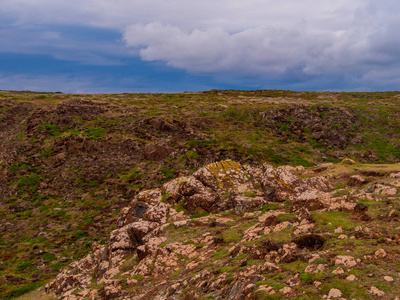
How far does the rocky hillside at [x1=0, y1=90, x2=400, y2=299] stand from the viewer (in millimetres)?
30500

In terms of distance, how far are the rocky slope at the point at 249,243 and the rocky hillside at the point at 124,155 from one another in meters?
0.71

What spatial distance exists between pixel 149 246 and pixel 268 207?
35.6 feet

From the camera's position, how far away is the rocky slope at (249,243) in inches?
467

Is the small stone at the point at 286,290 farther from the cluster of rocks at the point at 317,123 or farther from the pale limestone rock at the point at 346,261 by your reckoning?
the cluster of rocks at the point at 317,123

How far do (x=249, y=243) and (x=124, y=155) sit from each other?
41.3 metres

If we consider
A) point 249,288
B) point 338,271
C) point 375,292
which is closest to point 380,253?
point 338,271

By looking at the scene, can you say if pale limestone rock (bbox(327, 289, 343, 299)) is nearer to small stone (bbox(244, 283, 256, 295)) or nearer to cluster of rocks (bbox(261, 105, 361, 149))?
small stone (bbox(244, 283, 256, 295))

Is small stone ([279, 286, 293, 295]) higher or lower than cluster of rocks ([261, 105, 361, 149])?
lower

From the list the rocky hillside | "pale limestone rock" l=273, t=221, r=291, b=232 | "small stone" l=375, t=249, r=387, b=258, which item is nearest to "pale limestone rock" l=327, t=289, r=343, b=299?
"small stone" l=375, t=249, r=387, b=258

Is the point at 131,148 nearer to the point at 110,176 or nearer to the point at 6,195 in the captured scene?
the point at 110,176

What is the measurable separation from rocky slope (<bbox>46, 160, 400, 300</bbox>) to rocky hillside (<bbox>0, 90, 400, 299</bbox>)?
706 mm

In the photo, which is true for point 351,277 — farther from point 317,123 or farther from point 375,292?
point 317,123

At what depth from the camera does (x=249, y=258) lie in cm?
1555

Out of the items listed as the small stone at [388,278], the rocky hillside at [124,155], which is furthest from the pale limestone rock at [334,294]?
the rocky hillside at [124,155]
